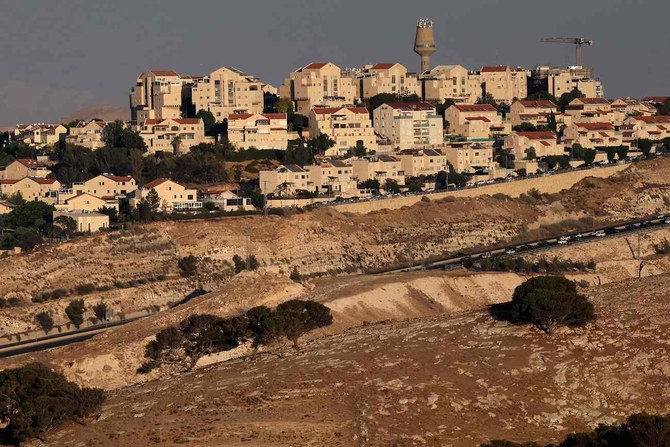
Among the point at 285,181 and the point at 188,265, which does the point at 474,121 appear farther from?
the point at 188,265

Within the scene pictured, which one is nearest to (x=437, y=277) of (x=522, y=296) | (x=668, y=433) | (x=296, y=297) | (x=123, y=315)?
(x=296, y=297)

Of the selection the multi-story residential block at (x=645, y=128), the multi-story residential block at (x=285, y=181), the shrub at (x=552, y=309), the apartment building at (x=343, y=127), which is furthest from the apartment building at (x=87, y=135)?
the shrub at (x=552, y=309)

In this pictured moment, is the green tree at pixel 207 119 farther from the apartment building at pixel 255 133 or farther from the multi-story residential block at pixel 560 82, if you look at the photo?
the multi-story residential block at pixel 560 82

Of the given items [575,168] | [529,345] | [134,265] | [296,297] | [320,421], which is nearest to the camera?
[320,421]

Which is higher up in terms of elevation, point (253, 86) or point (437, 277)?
point (253, 86)

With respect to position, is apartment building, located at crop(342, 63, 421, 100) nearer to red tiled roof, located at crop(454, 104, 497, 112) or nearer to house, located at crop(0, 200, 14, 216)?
red tiled roof, located at crop(454, 104, 497, 112)

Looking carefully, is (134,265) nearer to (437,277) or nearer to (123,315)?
(123,315)

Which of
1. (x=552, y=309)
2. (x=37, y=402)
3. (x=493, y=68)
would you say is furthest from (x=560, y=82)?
(x=37, y=402)
